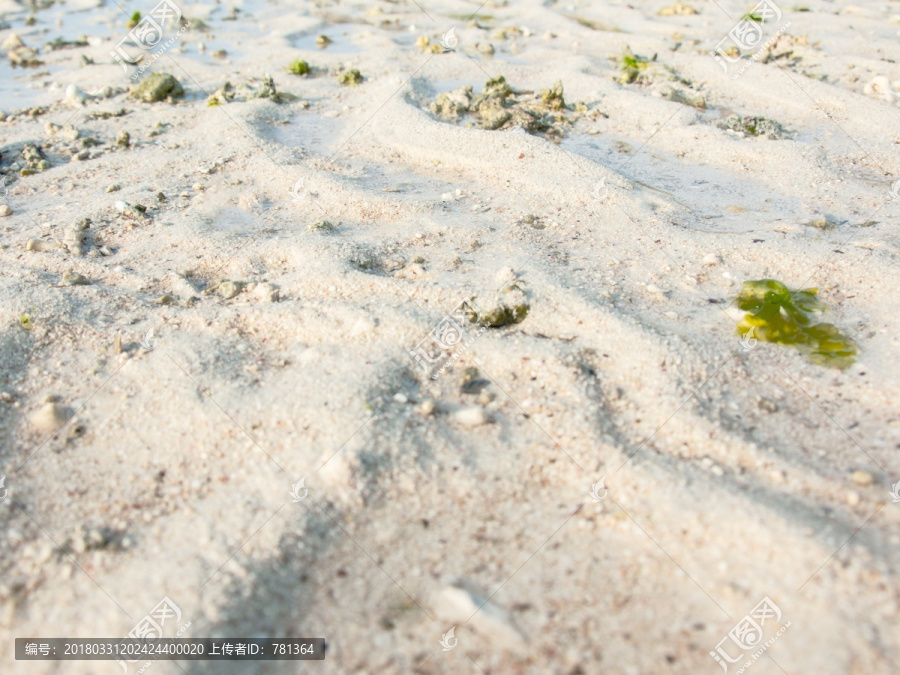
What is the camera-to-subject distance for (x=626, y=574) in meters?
1.73

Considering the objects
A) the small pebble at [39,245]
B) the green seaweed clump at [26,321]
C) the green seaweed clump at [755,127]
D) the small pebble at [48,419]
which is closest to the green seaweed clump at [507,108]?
the green seaweed clump at [755,127]

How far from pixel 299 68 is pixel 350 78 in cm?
55

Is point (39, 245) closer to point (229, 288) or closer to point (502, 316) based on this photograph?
point (229, 288)

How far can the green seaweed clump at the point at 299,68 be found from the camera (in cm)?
532

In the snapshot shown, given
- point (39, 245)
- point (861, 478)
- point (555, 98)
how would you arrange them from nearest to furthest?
point (861, 478) < point (39, 245) < point (555, 98)

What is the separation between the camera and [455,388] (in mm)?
2291

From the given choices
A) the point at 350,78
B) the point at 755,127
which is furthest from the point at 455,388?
the point at 350,78

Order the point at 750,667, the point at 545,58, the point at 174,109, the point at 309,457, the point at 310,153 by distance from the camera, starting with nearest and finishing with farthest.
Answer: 1. the point at 750,667
2. the point at 309,457
3. the point at 310,153
4. the point at 174,109
5. the point at 545,58

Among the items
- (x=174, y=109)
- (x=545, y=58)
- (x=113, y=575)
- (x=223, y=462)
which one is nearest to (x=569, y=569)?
(x=223, y=462)

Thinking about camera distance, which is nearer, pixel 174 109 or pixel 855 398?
pixel 855 398

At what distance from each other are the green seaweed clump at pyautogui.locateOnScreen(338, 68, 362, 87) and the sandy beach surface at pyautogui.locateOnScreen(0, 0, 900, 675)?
30.5 inches

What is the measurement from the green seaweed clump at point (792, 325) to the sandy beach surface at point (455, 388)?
1.5 inches

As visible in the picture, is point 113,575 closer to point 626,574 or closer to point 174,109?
point 626,574

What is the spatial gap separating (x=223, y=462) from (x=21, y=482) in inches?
25.6
